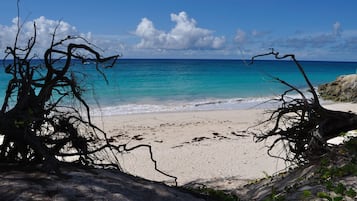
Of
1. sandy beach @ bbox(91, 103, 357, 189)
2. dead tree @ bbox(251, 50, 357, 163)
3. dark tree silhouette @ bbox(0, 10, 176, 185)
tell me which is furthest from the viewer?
sandy beach @ bbox(91, 103, 357, 189)

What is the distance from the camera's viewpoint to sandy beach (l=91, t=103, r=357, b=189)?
9.25m

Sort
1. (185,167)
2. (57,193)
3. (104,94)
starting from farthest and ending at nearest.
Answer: (104,94), (185,167), (57,193)

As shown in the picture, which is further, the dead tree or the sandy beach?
the sandy beach

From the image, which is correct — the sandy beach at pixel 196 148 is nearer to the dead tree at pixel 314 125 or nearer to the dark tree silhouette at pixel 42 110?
the dead tree at pixel 314 125

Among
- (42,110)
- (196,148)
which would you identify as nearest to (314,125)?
(42,110)

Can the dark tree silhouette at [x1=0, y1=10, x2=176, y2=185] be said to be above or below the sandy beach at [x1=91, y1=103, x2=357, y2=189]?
above

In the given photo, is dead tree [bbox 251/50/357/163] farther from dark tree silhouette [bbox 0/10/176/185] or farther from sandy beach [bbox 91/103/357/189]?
dark tree silhouette [bbox 0/10/176/185]

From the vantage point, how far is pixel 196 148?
1207 cm

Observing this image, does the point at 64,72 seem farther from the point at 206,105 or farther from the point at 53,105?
the point at 206,105

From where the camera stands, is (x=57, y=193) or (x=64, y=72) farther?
(x=64, y=72)

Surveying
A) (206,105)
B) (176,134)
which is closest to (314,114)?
(176,134)

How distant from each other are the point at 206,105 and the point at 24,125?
20693mm

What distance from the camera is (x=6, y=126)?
4547mm

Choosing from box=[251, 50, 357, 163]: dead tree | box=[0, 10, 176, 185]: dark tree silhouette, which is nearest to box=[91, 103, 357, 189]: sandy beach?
box=[251, 50, 357, 163]: dead tree
